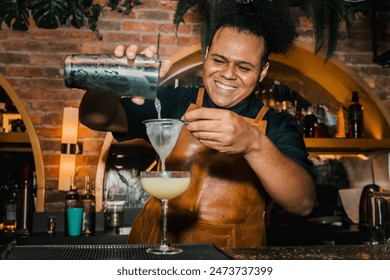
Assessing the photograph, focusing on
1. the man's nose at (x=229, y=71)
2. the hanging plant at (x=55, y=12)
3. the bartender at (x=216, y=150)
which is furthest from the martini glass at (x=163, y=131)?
the hanging plant at (x=55, y=12)

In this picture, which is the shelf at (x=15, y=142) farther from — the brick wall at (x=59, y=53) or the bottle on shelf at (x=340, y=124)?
the bottle on shelf at (x=340, y=124)

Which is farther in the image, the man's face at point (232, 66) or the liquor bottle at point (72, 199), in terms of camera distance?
the liquor bottle at point (72, 199)

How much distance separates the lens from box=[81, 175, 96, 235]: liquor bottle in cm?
319

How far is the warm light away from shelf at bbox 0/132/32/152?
345mm

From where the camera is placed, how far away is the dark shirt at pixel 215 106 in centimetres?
179

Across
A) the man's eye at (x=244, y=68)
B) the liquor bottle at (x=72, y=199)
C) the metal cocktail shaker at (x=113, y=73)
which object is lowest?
the liquor bottle at (x=72, y=199)

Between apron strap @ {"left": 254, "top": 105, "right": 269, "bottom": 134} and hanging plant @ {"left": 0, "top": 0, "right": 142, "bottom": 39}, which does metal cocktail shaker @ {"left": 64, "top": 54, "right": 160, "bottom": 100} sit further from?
hanging plant @ {"left": 0, "top": 0, "right": 142, "bottom": 39}

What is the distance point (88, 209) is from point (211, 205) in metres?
1.53

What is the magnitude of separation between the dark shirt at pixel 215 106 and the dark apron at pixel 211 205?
2.4 inches

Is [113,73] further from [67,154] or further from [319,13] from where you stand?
[319,13]

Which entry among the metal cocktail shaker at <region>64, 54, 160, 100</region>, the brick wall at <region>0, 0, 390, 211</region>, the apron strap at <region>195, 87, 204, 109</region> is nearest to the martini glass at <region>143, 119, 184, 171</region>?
the metal cocktail shaker at <region>64, 54, 160, 100</region>

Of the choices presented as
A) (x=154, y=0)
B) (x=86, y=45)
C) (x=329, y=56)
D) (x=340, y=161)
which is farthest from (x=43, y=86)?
(x=340, y=161)
